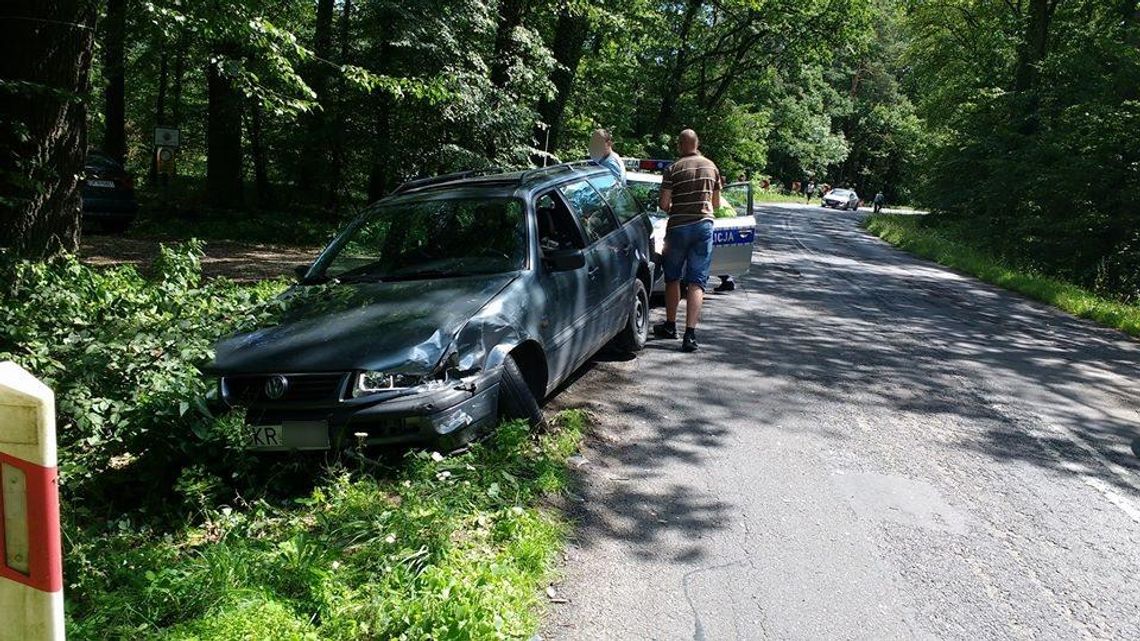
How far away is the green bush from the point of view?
380 centimetres

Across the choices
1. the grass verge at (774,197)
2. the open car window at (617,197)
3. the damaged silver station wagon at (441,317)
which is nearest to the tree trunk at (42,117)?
the damaged silver station wagon at (441,317)

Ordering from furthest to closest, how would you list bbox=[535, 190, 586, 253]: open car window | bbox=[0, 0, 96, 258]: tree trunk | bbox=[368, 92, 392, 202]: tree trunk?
1. bbox=[368, 92, 392, 202]: tree trunk
2. bbox=[535, 190, 586, 253]: open car window
3. bbox=[0, 0, 96, 258]: tree trunk

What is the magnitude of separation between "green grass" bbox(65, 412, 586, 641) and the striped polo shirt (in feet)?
12.3

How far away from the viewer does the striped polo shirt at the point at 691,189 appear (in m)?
7.49

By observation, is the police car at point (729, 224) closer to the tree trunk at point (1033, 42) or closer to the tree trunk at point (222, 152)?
the tree trunk at point (222, 152)

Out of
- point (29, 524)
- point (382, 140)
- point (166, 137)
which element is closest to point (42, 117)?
point (29, 524)

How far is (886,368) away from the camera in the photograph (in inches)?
287

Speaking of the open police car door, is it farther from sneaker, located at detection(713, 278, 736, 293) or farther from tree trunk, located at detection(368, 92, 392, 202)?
tree trunk, located at detection(368, 92, 392, 202)

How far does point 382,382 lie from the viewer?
4.08m

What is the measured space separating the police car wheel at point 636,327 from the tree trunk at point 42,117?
4707mm

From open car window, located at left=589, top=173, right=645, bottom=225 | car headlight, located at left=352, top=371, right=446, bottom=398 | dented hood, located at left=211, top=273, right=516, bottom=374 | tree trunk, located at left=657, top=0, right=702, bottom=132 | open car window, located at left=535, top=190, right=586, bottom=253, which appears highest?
tree trunk, located at left=657, top=0, right=702, bottom=132

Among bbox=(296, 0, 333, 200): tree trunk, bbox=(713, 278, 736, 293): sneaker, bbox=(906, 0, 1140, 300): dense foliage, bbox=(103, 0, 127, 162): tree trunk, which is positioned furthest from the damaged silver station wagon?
bbox=(906, 0, 1140, 300): dense foliage

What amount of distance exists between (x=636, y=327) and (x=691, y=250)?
3.00 ft

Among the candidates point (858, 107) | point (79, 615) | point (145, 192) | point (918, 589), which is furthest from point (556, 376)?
point (858, 107)
